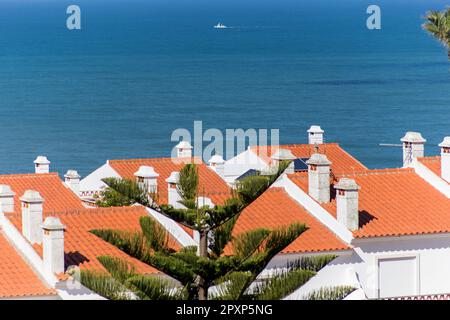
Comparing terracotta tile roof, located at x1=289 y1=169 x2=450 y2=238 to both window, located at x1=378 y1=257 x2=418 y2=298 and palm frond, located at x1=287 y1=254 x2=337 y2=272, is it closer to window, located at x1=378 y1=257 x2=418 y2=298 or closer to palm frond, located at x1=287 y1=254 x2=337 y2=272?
window, located at x1=378 y1=257 x2=418 y2=298

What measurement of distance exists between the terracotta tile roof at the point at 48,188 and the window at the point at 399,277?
29.8 ft

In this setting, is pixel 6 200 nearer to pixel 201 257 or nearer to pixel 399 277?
pixel 399 277

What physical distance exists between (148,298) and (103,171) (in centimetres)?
2040

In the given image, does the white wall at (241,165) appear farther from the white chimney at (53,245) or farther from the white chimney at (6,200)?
the white chimney at (53,245)

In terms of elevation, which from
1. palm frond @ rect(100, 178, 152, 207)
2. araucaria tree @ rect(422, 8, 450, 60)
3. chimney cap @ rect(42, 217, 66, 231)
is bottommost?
chimney cap @ rect(42, 217, 66, 231)

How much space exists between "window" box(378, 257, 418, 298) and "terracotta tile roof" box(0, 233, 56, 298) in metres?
6.11

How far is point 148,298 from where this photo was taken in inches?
720

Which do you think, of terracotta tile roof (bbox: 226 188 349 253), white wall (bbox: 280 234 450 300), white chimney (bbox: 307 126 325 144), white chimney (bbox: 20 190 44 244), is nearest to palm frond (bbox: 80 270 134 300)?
white chimney (bbox: 20 190 44 244)

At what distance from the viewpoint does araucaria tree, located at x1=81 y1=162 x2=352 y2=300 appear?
18.5m

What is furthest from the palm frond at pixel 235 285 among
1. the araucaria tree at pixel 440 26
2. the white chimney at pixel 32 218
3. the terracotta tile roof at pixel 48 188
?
the araucaria tree at pixel 440 26

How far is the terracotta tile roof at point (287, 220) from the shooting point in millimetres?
24766

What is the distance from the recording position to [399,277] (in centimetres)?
2555

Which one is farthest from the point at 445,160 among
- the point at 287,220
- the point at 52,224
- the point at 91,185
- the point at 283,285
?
the point at 91,185

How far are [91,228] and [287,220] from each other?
3.54 m
